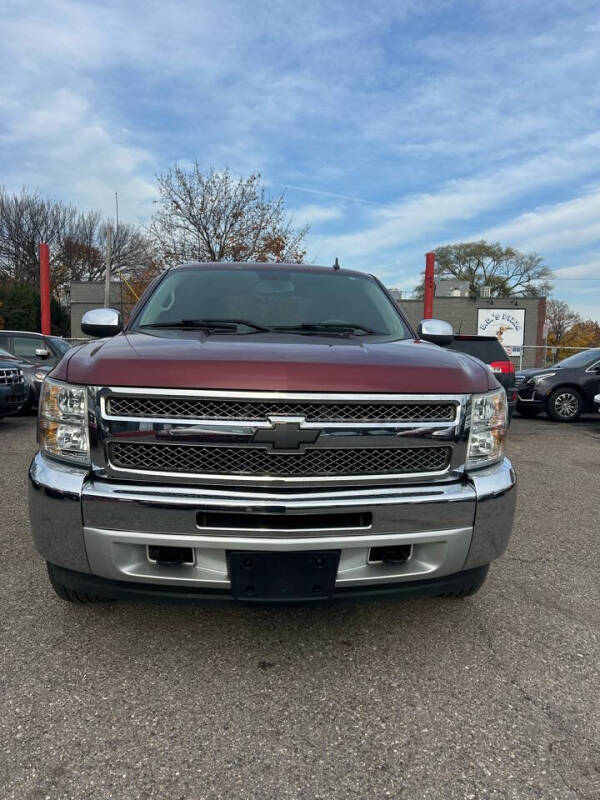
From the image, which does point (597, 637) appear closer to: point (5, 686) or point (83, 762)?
point (83, 762)

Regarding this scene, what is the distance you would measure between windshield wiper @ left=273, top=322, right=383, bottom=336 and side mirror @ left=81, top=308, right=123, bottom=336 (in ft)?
2.90

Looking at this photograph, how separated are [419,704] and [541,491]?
3916 mm

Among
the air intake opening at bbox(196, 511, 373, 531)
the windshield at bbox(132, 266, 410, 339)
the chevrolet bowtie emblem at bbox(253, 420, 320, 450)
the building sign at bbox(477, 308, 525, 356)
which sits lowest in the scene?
the air intake opening at bbox(196, 511, 373, 531)

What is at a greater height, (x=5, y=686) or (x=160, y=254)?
(x=160, y=254)

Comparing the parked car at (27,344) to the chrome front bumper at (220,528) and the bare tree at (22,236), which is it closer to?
the chrome front bumper at (220,528)

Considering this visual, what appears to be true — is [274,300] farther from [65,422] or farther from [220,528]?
[220,528]

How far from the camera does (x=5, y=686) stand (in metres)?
2.18

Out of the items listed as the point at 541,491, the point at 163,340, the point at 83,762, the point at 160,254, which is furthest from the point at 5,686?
the point at 160,254

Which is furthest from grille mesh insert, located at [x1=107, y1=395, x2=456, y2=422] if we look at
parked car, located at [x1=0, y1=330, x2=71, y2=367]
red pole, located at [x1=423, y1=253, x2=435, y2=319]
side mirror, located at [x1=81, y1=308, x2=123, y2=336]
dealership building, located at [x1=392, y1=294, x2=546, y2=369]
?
dealership building, located at [x1=392, y1=294, x2=546, y2=369]

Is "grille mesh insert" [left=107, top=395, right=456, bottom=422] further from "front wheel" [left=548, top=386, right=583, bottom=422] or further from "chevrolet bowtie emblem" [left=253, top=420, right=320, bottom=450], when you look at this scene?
"front wheel" [left=548, top=386, right=583, bottom=422]

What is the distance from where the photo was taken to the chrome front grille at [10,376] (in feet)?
26.9

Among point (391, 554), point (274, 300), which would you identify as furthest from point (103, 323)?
point (391, 554)

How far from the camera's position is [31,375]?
32.2ft

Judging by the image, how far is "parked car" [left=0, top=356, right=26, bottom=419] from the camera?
8.20 meters
